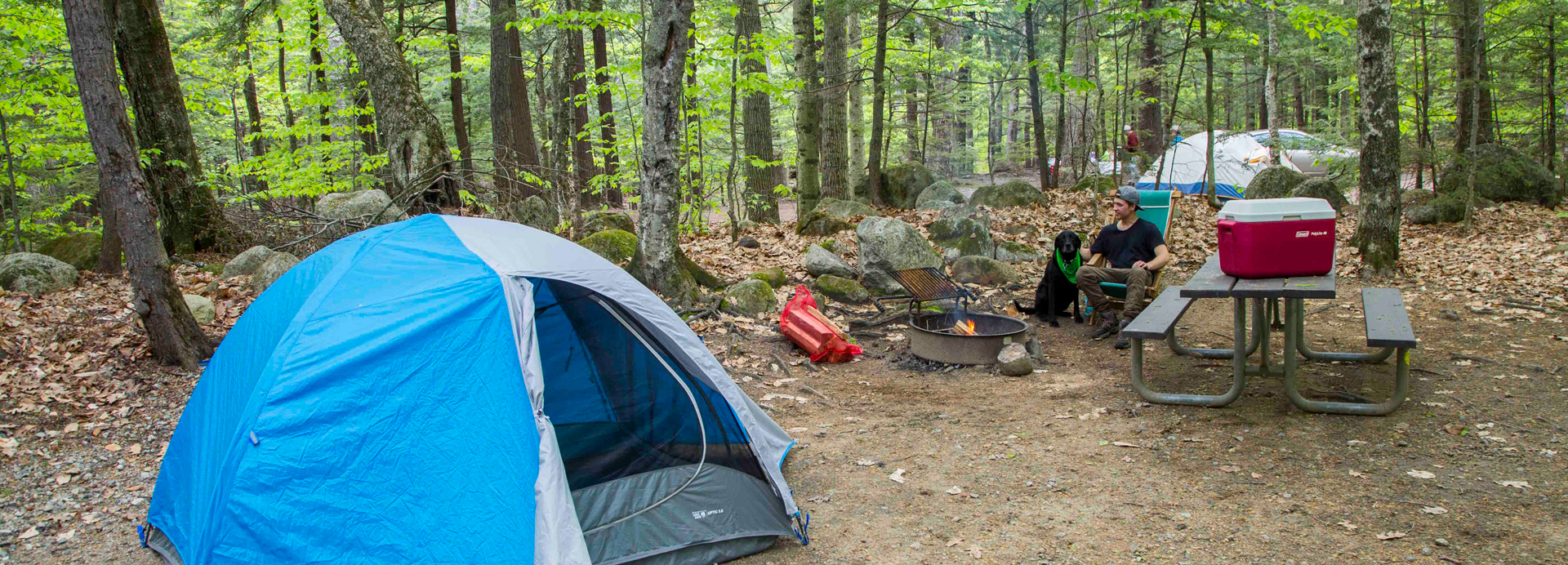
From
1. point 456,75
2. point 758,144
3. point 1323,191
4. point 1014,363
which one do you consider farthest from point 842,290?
point 1323,191

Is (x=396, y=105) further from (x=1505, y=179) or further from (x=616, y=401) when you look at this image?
(x=1505, y=179)

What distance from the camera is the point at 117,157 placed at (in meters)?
5.06

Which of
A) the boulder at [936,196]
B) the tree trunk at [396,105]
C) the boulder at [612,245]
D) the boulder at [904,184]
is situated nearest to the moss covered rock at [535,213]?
the boulder at [612,245]

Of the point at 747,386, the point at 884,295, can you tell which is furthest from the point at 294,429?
the point at 884,295

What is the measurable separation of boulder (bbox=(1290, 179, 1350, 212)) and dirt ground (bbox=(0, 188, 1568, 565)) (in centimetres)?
490

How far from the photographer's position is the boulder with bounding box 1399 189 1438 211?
1119 centimetres

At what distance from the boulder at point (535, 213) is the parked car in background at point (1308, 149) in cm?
828

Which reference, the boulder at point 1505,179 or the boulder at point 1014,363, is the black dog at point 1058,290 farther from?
the boulder at point 1505,179

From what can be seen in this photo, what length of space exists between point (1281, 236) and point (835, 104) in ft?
29.7

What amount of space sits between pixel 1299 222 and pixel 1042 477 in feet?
6.51

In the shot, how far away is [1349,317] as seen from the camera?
7004mm

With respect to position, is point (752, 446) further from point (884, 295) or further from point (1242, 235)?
point (884, 295)

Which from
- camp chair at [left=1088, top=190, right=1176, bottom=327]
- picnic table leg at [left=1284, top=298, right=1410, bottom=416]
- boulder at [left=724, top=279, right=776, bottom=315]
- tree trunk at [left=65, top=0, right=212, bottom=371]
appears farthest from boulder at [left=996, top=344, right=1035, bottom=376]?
tree trunk at [left=65, top=0, right=212, bottom=371]

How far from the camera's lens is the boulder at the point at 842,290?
27.8 feet
